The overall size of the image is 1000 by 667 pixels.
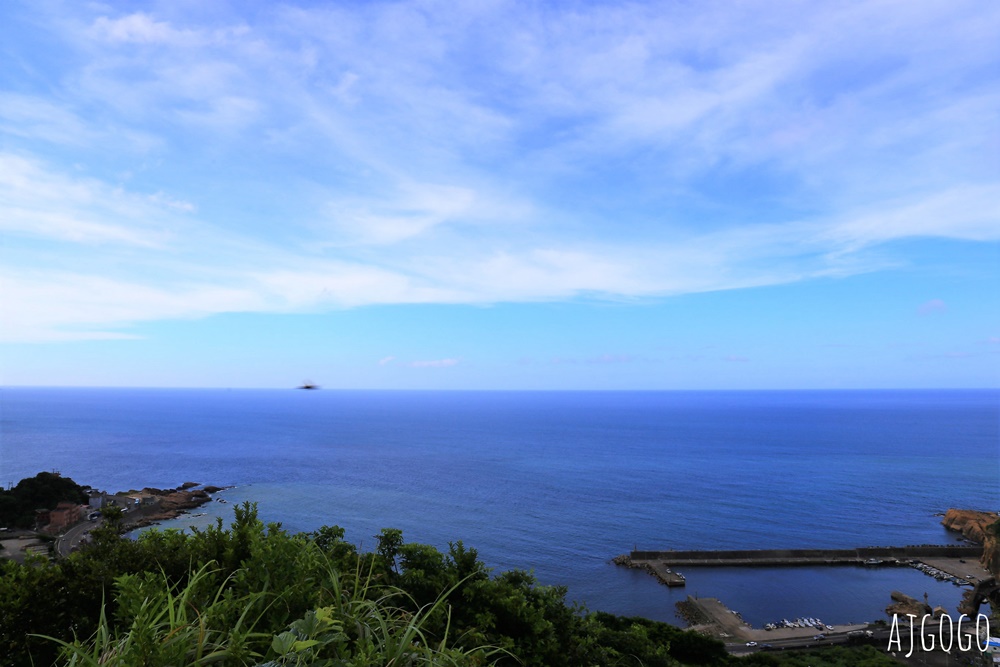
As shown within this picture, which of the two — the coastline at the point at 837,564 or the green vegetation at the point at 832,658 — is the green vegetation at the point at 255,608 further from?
the coastline at the point at 837,564

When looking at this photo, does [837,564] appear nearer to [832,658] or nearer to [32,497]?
[832,658]

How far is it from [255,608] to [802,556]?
45392 mm

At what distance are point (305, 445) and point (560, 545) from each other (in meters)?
66.7

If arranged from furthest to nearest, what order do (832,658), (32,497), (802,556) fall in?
(32,497) < (802,556) < (832,658)

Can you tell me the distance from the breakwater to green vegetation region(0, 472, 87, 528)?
44.6 m

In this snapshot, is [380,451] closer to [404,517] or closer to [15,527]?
[404,517]

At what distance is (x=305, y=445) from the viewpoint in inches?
3740

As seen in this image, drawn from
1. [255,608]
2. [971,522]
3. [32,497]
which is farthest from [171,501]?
[971,522]

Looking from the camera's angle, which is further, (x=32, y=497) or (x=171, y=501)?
(x=171, y=501)

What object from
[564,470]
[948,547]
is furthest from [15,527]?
[948,547]

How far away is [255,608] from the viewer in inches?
150

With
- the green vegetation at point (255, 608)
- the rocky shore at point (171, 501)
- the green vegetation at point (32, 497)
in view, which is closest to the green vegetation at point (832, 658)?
the green vegetation at point (255, 608)

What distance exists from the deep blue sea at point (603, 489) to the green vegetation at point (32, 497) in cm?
966

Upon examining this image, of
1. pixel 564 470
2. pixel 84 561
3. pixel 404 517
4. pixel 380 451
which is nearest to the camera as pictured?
pixel 84 561
